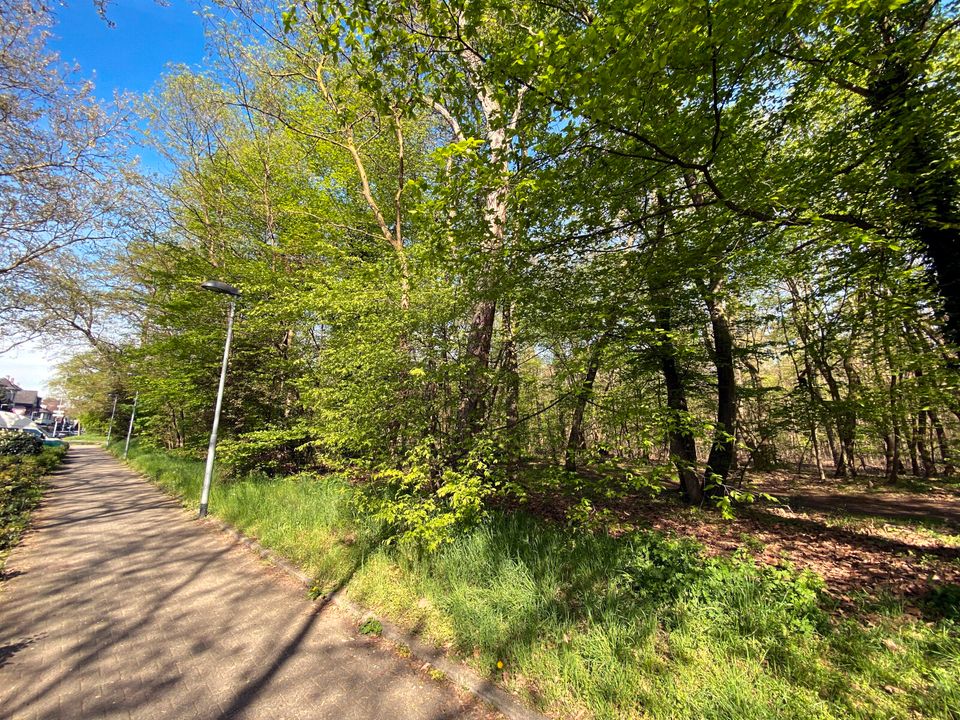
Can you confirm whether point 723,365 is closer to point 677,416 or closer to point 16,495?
point 677,416

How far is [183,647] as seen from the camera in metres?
3.67

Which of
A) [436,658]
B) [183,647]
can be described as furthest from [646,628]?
[183,647]

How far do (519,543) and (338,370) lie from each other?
4092 millimetres

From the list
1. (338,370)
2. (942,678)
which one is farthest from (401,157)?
(942,678)

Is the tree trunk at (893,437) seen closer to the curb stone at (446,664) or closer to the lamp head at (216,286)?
the curb stone at (446,664)

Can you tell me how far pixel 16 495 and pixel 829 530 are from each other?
17.3 m

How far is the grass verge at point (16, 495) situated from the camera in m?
6.45

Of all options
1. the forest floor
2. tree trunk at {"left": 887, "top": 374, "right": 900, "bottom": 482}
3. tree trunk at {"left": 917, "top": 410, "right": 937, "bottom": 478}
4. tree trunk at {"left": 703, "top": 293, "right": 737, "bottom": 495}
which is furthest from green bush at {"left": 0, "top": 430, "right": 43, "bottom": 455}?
tree trunk at {"left": 917, "top": 410, "right": 937, "bottom": 478}

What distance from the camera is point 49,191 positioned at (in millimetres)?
7738

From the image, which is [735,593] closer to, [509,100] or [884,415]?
[509,100]

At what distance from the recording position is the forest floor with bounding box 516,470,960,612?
4746mm

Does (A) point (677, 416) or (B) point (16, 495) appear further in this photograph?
(B) point (16, 495)

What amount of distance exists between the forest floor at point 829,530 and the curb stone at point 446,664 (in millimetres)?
1925

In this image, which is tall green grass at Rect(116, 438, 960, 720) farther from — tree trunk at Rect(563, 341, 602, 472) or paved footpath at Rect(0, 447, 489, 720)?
tree trunk at Rect(563, 341, 602, 472)
